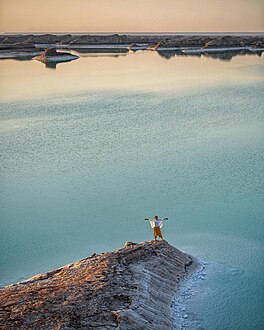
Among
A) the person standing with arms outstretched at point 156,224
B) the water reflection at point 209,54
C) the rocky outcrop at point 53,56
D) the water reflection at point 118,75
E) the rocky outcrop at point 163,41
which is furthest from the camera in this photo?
the rocky outcrop at point 163,41

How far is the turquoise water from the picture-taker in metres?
12.0

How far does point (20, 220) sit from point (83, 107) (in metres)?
19.8

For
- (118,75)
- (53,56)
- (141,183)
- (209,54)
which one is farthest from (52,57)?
(141,183)

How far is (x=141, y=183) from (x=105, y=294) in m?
9.06

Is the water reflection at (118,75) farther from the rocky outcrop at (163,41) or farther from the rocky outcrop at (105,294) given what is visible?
the rocky outcrop at (105,294)

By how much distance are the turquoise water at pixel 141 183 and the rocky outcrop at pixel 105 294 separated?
88 centimetres

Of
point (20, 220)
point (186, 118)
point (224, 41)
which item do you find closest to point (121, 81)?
point (186, 118)

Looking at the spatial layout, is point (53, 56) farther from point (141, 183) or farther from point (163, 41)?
point (141, 183)

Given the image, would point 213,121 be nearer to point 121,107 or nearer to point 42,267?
point 121,107

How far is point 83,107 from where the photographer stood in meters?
33.9

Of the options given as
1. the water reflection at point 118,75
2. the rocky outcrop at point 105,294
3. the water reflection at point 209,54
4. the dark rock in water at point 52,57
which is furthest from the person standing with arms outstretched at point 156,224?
the water reflection at point 209,54

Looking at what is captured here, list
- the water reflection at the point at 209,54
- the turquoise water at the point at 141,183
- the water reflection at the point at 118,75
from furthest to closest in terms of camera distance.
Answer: the water reflection at the point at 209,54, the water reflection at the point at 118,75, the turquoise water at the point at 141,183

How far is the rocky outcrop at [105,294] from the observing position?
819 cm

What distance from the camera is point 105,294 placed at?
9.02m
